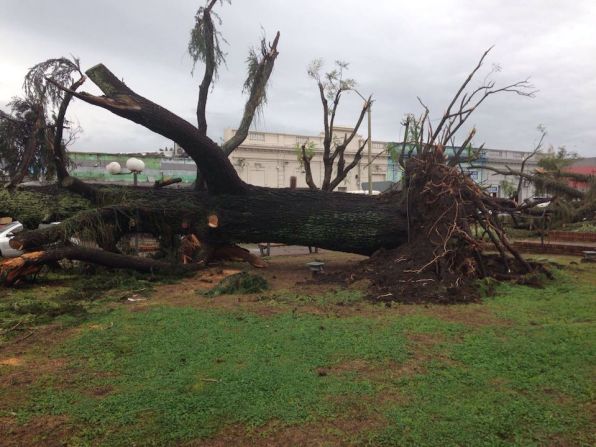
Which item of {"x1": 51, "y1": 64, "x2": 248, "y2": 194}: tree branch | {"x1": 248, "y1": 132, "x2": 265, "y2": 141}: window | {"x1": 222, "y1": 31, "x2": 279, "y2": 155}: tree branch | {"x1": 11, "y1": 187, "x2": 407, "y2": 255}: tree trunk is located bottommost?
{"x1": 11, "y1": 187, "x2": 407, "y2": 255}: tree trunk

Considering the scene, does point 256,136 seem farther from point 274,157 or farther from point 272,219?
point 272,219

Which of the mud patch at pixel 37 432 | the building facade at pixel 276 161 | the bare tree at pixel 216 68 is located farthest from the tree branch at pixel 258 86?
the building facade at pixel 276 161

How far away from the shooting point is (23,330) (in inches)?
187

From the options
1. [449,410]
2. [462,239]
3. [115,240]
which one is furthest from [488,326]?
[115,240]

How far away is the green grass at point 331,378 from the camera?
106 inches

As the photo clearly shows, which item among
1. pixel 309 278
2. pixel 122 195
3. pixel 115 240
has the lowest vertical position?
pixel 309 278

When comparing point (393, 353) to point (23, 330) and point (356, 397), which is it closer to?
point (356, 397)

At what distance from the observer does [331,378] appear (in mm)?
3365

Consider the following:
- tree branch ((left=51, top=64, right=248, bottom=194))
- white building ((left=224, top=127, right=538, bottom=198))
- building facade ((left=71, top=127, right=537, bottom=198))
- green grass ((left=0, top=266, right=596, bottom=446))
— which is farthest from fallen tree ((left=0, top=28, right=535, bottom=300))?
white building ((left=224, top=127, right=538, bottom=198))

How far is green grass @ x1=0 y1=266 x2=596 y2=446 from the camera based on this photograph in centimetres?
270

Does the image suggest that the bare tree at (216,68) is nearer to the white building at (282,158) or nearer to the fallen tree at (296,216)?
the fallen tree at (296,216)

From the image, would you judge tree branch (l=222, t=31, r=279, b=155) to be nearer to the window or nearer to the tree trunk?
the tree trunk

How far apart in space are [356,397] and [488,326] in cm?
218

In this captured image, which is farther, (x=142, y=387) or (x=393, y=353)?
(x=393, y=353)
